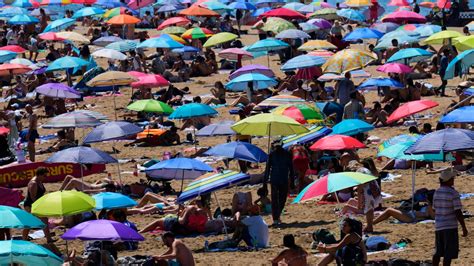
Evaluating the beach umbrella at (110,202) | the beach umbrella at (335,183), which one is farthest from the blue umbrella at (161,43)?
the beach umbrella at (335,183)

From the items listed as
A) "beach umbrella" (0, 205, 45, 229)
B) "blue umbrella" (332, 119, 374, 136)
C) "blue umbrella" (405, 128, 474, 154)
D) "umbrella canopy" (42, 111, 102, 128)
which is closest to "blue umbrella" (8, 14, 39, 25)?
"umbrella canopy" (42, 111, 102, 128)

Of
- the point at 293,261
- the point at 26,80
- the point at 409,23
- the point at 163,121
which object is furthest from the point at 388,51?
the point at 293,261

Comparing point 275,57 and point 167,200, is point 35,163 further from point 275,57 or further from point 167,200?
point 275,57

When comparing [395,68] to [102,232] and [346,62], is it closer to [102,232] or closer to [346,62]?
[346,62]

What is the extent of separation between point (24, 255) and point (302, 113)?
9266 millimetres

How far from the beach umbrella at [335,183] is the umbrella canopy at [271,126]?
301 cm

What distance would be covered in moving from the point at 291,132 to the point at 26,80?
15109 mm

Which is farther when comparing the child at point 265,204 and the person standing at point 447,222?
the child at point 265,204

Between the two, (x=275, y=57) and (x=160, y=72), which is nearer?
(x=160, y=72)

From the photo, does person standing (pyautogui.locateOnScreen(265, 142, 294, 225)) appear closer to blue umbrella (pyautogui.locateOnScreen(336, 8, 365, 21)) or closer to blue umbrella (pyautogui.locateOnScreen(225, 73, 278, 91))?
blue umbrella (pyautogui.locateOnScreen(225, 73, 278, 91))

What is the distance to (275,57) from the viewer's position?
114 ft

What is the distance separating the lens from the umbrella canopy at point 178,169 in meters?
17.1

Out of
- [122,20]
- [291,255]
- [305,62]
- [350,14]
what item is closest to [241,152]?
[291,255]

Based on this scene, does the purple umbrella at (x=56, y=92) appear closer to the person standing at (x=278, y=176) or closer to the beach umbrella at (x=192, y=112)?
the beach umbrella at (x=192, y=112)
